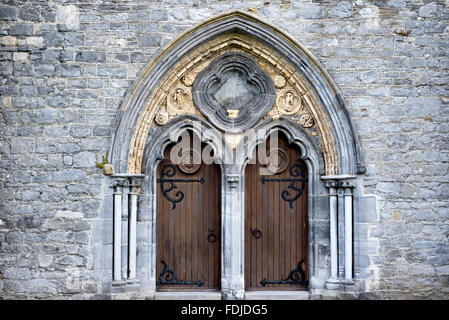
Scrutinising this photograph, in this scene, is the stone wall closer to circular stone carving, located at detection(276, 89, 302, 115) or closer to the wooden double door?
circular stone carving, located at detection(276, 89, 302, 115)

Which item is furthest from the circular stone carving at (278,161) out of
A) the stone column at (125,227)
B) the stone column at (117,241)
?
the stone column at (117,241)

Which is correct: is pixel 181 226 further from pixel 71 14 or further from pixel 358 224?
pixel 71 14

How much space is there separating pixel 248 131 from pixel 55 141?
2409 millimetres

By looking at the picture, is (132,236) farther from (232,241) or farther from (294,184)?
(294,184)

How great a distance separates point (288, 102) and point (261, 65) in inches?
24.0

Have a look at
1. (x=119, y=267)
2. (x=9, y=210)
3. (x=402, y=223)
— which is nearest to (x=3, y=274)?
(x=9, y=210)

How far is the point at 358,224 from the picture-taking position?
16.8ft

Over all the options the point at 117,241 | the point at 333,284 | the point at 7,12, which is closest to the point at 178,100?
the point at 117,241

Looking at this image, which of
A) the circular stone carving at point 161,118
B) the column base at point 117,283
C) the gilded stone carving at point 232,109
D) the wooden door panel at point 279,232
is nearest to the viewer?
the column base at point 117,283

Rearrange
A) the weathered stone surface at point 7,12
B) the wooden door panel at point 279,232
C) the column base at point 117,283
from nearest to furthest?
the column base at point 117,283, the weathered stone surface at point 7,12, the wooden door panel at point 279,232

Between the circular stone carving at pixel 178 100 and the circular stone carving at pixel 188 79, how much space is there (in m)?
0.10

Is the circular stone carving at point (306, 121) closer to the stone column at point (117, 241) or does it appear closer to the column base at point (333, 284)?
the column base at point (333, 284)

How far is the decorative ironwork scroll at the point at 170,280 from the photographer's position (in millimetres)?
5492

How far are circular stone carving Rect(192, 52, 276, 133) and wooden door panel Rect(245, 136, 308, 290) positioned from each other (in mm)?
794
